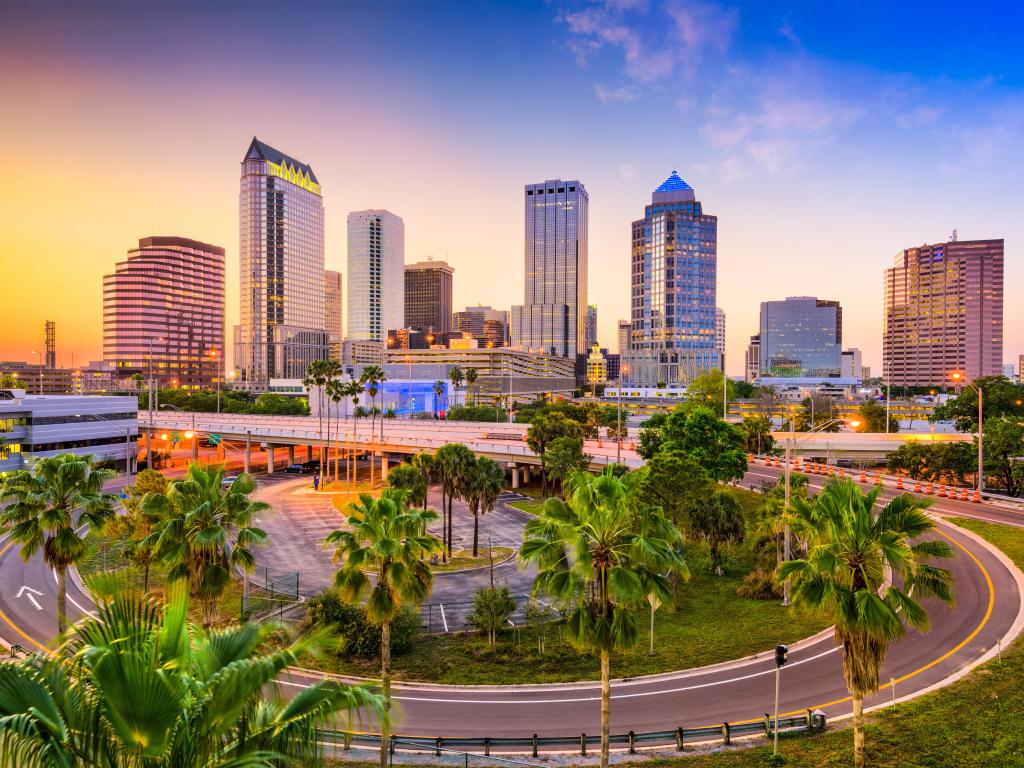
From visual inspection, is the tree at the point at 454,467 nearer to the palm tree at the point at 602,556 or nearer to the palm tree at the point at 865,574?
the palm tree at the point at 602,556

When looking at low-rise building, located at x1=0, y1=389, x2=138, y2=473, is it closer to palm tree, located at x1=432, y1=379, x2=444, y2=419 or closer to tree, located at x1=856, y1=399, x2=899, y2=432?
palm tree, located at x1=432, y1=379, x2=444, y2=419

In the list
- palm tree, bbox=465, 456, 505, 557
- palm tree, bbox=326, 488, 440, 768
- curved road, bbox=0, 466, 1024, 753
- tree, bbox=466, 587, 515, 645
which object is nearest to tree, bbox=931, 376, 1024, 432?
curved road, bbox=0, 466, 1024, 753

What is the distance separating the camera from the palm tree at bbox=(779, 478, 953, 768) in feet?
46.1

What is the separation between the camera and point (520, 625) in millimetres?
31484

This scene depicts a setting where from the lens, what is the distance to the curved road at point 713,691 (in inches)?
838

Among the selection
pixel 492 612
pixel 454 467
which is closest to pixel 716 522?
pixel 492 612

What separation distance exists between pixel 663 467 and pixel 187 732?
A: 116ft

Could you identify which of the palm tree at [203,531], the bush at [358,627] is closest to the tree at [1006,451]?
the bush at [358,627]

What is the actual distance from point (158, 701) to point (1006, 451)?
73030mm

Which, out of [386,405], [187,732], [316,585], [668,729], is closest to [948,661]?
[668,729]

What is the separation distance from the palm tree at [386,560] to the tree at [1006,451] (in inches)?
2457

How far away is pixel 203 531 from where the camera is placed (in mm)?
21391

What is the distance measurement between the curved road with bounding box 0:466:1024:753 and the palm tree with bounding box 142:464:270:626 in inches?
202

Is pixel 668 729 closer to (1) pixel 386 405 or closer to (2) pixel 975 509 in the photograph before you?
(2) pixel 975 509
